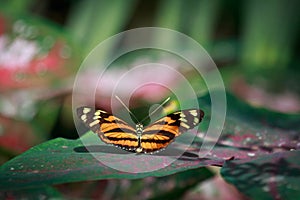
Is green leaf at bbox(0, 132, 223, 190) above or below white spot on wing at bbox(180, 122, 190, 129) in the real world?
below

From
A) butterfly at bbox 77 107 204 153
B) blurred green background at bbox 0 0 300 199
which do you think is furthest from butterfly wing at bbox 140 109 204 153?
blurred green background at bbox 0 0 300 199

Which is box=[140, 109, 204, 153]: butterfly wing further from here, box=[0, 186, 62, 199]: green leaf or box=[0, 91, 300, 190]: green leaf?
box=[0, 186, 62, 199]: green leaf

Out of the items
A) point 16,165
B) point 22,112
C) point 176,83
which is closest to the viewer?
point 16,165

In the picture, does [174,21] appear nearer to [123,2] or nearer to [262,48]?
[123,2]

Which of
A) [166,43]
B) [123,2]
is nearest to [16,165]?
[166,43]

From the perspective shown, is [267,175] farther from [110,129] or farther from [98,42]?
[98,42]

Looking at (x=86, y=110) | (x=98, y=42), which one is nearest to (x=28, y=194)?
(x=86, y=110)
